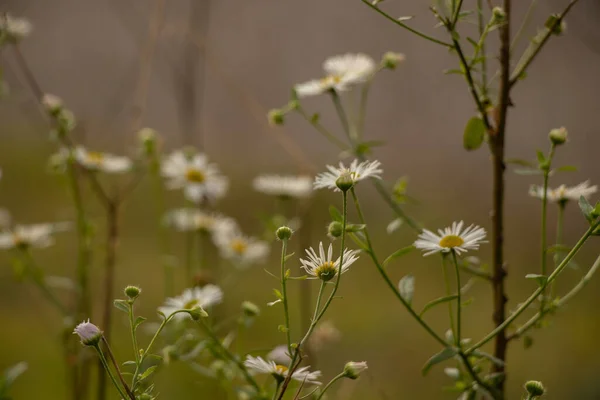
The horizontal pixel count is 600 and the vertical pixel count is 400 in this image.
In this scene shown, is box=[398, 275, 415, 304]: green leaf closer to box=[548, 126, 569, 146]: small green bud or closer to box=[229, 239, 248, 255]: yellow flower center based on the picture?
box=[548, 126, 569, 146]: small green bud

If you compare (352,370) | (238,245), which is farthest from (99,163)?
(352,370)

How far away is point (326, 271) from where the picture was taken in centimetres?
49

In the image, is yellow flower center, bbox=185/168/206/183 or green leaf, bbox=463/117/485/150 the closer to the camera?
green leaf, bbox=463/117/485/150

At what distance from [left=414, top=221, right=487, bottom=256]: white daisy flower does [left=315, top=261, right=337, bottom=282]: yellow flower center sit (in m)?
0.09

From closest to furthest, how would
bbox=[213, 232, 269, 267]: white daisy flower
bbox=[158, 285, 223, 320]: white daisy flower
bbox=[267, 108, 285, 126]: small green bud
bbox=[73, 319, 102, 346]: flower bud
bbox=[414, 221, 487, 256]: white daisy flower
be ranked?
1. bbox=[73, 319, 102, 346]: flower bud
2. bbox=[414, 221, 487, 256]: white daisy flower
3. bbox=[158, 285, 223, 320]: white daisy flower
4. bbox=[267, 108, 285, 126]: small green bud
5. bbox=[213, 232, 269, 267]: white daisy flower

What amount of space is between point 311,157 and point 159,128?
2.15 ft

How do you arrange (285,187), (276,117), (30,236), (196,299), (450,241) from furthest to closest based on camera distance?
(285,187) → (30,236) → (276,117) → (196,299) → (450,241)

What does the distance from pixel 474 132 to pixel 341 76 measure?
0.25 m

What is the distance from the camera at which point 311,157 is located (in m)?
2.61

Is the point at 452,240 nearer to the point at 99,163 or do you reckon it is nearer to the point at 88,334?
the point at 88,334

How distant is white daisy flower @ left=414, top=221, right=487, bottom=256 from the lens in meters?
0.55

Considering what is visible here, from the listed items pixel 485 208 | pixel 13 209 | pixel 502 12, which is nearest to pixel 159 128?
pixel 13 209

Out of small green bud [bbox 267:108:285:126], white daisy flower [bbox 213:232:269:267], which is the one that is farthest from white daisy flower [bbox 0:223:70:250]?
small green bud [bbox 267:108:285:126]

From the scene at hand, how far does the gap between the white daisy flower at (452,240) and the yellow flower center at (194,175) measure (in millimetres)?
497
